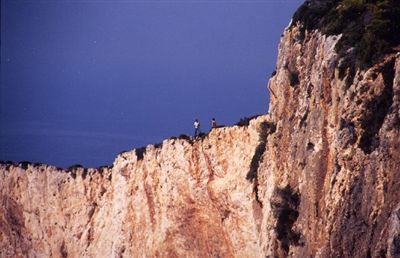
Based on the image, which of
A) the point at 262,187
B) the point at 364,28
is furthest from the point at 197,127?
the point at 364,28

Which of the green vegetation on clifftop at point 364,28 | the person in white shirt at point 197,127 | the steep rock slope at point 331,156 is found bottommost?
the steep rock slope at point 331,156

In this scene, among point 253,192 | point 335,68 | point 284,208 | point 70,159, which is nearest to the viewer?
point 335,68

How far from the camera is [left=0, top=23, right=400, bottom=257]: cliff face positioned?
17.8m

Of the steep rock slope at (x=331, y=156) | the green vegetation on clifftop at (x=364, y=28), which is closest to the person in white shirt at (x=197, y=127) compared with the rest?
the steep rock slope at (x=331, y=156)

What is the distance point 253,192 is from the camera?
31.4m

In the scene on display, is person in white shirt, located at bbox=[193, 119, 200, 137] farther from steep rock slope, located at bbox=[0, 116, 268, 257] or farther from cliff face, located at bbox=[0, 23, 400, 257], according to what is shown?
cliff face, located at bbox=[0, 23, 400, 257]

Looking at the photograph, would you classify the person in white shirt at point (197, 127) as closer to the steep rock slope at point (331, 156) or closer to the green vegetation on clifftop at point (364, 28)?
the steep rock slope at point (331, 156)

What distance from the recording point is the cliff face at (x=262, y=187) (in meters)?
17.8

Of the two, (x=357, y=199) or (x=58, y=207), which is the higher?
(x=58, y=207)

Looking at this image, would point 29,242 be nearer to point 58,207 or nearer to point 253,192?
point 58,207

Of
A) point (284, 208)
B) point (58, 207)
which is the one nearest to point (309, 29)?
point (284, 208)

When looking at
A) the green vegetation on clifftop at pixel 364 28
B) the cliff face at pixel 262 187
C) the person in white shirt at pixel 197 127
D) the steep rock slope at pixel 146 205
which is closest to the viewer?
the cliff face at pixel 262 187

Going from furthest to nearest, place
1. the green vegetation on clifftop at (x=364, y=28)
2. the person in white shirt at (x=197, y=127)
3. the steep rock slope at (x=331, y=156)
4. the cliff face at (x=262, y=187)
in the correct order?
1. the person in white shirt at (x=197, y=127)
2. the green vegetation on clifftop at (x=364, y=28)
3. the cliff face at (x=262, y=187)
4. the steep rock slope at (x=331, y=156)

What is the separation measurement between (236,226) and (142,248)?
8.57 m
